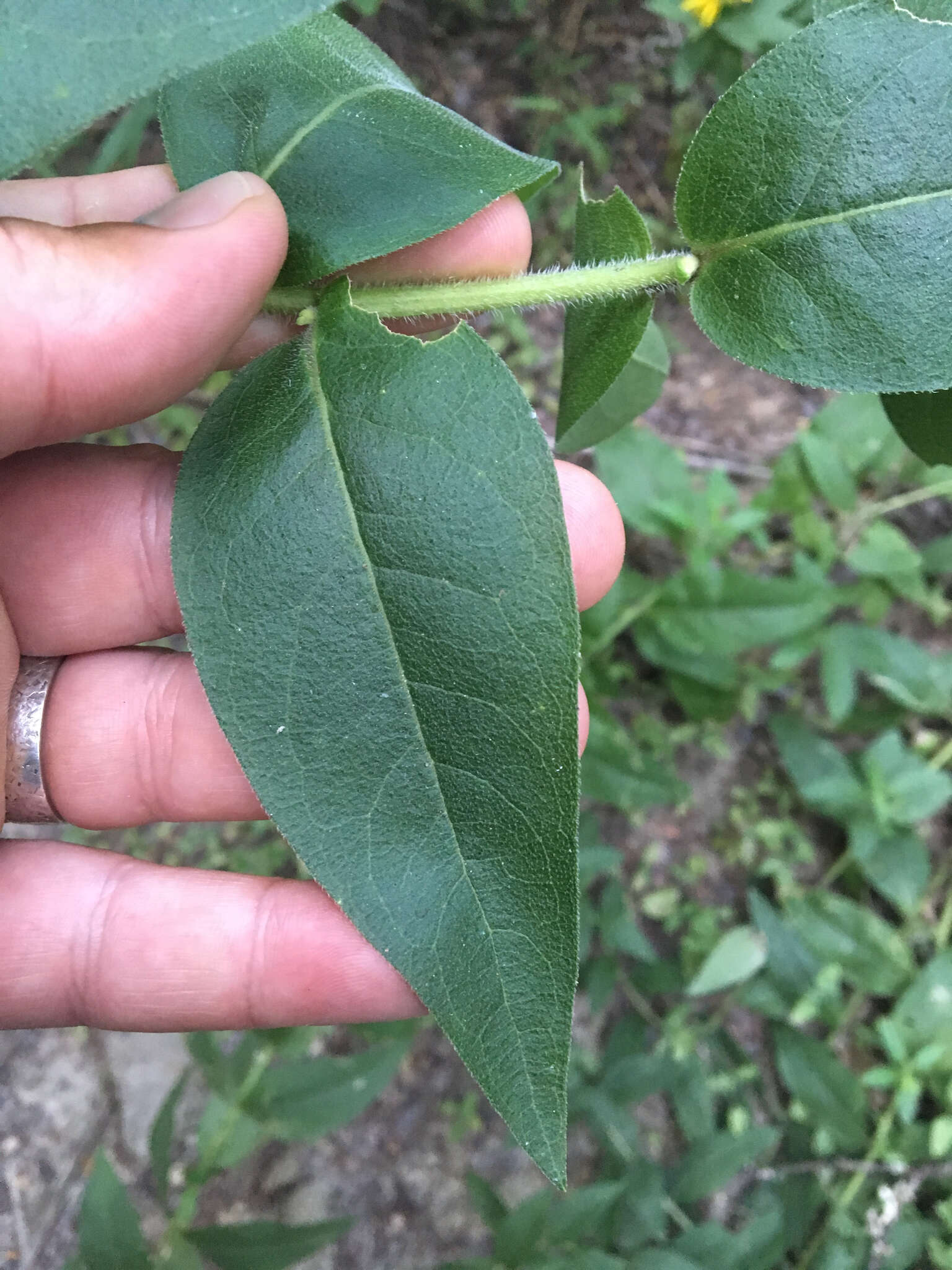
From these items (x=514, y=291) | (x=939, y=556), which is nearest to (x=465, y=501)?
(x=514, y=291)

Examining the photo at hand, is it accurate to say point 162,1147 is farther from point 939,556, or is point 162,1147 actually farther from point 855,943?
point 939,556

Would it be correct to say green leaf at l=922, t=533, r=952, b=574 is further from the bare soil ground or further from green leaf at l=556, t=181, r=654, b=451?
green leaf at l=556, t=181, r=654, b=451

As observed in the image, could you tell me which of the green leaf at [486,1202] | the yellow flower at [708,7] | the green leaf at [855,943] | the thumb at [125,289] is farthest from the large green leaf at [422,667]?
the green leaf at [855,943]

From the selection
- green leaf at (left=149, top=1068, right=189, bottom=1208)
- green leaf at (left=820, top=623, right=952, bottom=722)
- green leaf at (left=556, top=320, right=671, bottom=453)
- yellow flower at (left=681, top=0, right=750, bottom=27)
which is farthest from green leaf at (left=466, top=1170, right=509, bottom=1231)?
yellow flower at (left=681, top=0, right=750, bottom=27)

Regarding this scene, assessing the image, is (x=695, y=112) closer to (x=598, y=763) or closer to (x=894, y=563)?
(x=894, y=563)

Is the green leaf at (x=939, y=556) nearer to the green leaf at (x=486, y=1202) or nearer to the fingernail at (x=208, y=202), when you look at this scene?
the green leaf at (x=486, y=1202)

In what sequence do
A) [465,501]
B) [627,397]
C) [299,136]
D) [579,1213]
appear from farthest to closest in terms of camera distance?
[579,1213]
[627,397]
[299,136]
[465,501]
